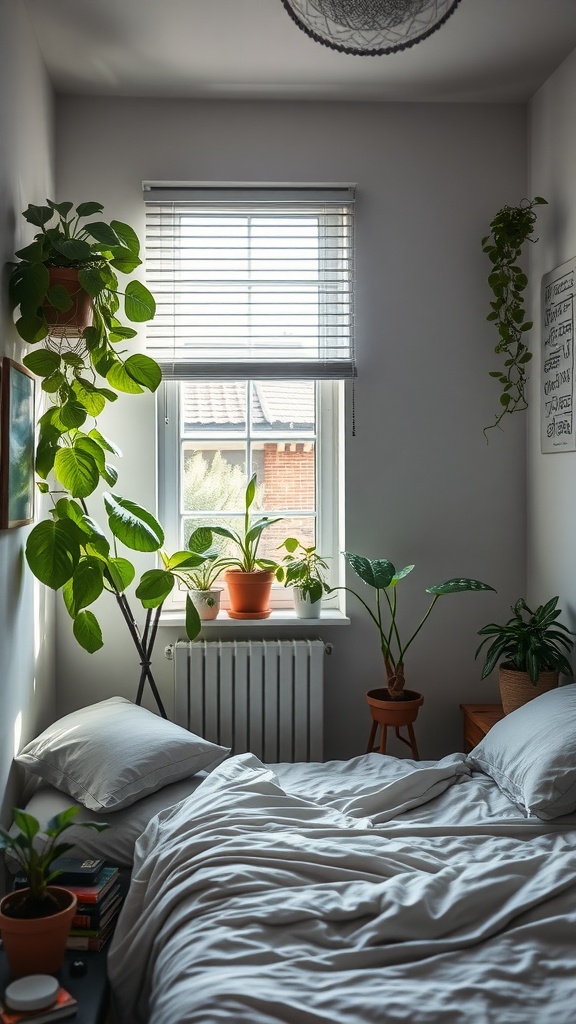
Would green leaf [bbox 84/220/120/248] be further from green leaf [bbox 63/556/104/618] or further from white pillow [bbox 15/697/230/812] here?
white pillow [bbox 15/697/230/812]

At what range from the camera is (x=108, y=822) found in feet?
7.77

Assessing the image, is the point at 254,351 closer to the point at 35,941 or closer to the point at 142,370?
the point at 142,370

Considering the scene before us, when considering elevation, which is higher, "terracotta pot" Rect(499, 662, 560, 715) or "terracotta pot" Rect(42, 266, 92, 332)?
"terracotta pot" Rect(42, 266, 92, 332)

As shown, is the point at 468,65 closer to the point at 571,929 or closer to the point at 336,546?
the point at 336,546

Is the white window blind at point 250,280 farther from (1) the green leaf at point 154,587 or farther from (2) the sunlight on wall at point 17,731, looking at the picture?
(2) the sunlight on wall at point 17,731

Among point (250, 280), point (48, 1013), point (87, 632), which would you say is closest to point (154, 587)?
point (87, 632)

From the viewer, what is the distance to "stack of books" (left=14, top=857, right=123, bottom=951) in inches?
78.5

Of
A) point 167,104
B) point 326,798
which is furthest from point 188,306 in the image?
point 326,798

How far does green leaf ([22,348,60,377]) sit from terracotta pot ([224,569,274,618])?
1.05 m

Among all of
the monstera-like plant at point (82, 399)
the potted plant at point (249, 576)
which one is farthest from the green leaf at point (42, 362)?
the potted plant at point (249, 576)

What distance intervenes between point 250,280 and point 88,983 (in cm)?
242

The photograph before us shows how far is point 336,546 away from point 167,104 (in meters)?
1.83

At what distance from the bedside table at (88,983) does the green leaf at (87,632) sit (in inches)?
39.7

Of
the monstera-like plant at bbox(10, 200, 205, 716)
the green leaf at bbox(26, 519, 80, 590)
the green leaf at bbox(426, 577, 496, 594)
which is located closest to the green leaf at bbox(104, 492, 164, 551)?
the monstera-like plant at bbox(10, 200, 205, 716)
